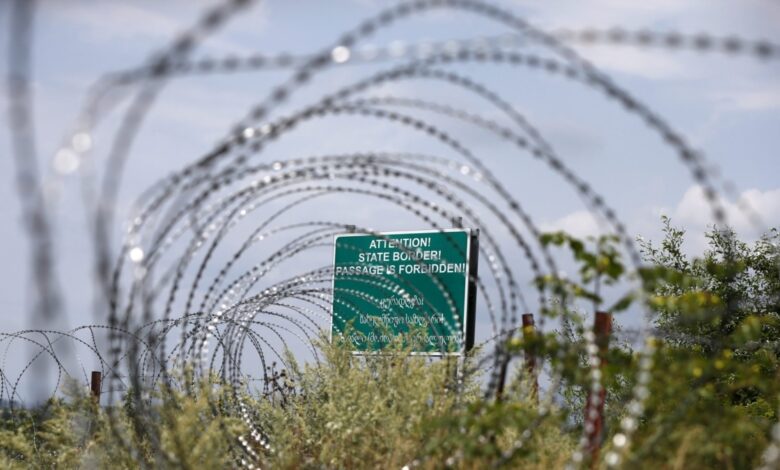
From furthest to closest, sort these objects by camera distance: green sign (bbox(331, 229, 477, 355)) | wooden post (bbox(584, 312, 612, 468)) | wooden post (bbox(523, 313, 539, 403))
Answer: green sign (bbox(331, 229, 477, 355))
wooden post (bbox(523, 313, 539, 403))
wooden post (bbox(584, 312, 612, 468))

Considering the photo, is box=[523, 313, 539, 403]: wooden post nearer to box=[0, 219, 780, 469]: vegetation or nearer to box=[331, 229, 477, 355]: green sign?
box=[0, 219, 780, 469]: vegetation

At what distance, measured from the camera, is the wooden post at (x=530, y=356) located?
740cm

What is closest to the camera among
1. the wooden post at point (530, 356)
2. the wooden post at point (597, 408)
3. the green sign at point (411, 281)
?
the wooden post at point (597, 408)

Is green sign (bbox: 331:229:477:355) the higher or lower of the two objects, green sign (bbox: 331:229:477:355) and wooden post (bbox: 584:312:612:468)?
the higher

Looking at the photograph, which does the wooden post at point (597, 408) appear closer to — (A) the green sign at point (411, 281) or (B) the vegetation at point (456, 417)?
(B) the vegetation at point (456, 417)

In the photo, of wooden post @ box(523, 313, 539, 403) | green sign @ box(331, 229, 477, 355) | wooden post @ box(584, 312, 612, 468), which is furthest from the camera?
green sign @ box(331, 229, 477, 355)

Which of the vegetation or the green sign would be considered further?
the green sign

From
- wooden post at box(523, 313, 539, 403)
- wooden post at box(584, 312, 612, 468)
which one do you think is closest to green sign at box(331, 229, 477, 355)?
wooden post at box(523, 313, 539, 403)

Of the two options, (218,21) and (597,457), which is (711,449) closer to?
(597,457)

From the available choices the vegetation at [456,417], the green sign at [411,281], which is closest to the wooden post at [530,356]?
the vegetation at [456,417]

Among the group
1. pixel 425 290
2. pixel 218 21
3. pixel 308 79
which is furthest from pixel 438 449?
pixel 425 290

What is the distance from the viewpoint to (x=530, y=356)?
10086 mm

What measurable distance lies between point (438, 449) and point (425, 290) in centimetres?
1086

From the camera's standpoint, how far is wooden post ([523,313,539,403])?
740cm
